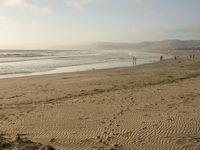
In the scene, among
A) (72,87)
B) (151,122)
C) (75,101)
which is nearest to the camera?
(151,122)

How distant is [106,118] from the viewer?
12211 millimetres

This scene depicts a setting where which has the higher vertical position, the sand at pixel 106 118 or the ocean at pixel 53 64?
the sand at pixel 106 118

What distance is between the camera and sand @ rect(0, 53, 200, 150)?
31.0 ft

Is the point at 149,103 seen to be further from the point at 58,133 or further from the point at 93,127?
the point at 58,133

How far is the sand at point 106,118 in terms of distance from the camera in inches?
372

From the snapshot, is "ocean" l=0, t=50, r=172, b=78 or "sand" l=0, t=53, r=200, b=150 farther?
"ocean" l=0, t=50, r=172, b=78

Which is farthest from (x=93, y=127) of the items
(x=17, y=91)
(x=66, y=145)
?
(x=17, y=91)

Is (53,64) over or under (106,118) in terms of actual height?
under

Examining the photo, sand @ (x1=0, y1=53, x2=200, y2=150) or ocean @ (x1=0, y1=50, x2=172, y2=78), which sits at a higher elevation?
sand @ (x1=0, y1=53, x2=200, y2=150)

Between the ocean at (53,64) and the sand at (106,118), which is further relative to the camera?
the ocean at (53,64)

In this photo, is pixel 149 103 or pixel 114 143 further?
pixel 149 103

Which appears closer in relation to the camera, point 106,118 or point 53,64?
point 106,118

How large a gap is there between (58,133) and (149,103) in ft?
19.0

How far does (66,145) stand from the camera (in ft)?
30.0
